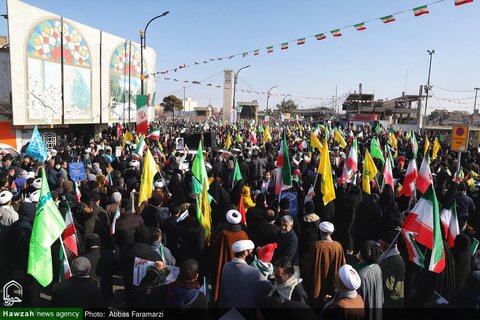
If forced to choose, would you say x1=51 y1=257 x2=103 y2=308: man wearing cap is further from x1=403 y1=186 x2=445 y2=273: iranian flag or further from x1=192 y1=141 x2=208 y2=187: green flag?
x1=192 y1=141 x2=208 y2=187: green flag

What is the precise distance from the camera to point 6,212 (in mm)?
5547

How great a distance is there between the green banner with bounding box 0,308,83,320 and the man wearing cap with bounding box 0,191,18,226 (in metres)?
1.33

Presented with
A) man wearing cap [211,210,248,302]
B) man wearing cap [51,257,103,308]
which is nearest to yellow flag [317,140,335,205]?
man wearing cap [211,210,248,302]

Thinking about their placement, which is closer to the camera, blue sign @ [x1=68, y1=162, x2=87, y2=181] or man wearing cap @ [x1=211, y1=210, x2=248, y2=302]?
man wearing cap @ [x1=211, y1=210, x2=248, y2=302]

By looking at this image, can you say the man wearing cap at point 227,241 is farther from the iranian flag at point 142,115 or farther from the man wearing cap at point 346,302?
the iranian flag at point 142,115

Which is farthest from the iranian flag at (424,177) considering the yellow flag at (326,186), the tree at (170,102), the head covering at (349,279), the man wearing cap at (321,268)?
the tree at (170,102)

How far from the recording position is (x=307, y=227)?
5.74 m

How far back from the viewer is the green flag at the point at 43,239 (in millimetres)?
4304

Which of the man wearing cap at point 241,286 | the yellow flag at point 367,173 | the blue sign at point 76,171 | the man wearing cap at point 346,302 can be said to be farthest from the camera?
the blue sign at point 76,171

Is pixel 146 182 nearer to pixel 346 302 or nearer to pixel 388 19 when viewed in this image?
pixel 346 302

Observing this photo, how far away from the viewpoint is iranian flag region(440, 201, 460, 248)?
5508 mm

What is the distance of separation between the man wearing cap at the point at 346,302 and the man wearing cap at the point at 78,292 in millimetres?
2190

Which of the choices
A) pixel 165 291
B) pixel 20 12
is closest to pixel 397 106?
pixel 20 12

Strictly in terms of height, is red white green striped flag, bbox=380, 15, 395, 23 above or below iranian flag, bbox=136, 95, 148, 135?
above
